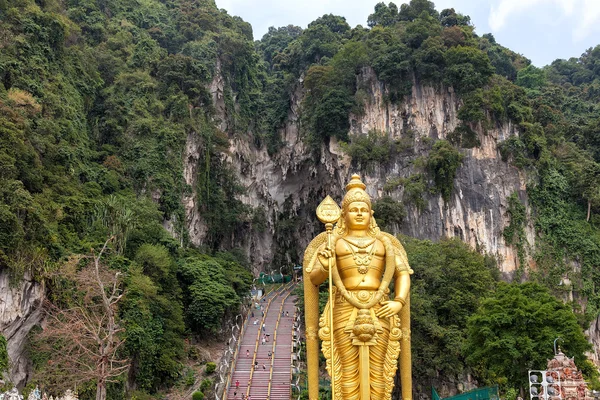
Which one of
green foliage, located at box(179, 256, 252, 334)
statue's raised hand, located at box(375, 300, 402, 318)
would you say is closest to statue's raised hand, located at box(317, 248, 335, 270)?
statue's raised hand, located at box(375, 300, 402, 318)

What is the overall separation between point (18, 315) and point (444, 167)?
1709 cm

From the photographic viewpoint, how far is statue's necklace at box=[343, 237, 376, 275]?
6859mm

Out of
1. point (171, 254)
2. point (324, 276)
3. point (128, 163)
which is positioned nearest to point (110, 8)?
point (128, 163)

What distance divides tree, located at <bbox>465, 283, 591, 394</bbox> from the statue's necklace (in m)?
6.83

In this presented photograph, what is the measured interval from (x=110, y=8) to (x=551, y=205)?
24085 mm

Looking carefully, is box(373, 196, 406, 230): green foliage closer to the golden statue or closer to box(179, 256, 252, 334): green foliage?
box(179, 256, 252, 334): green foliage

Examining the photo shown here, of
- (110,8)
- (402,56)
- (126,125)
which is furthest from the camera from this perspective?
(110,8)

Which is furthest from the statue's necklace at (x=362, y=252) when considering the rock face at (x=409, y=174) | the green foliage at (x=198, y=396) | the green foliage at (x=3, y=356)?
the rock face at (x=409, y=174)

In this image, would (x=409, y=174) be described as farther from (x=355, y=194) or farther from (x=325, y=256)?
(x=325, y=256)

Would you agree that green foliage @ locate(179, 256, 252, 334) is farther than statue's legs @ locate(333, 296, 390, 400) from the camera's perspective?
Yes

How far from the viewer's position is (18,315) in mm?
13125

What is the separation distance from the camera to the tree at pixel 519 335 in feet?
40.9

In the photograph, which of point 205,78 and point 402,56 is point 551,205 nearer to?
point 402,56

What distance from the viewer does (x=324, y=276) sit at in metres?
6.91
